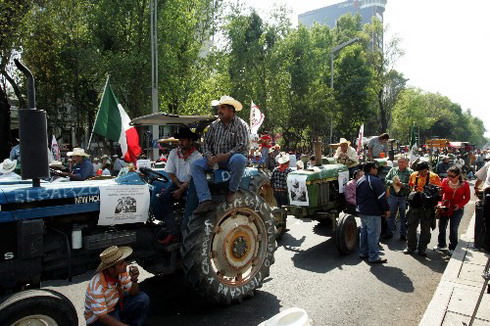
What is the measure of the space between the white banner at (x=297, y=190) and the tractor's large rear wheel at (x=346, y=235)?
0.76 meters

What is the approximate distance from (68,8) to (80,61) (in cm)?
241

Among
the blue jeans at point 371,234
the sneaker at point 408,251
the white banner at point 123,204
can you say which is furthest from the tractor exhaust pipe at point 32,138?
the sneaker at point 408,251

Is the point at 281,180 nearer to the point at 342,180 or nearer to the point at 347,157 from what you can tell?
the point at 342,180

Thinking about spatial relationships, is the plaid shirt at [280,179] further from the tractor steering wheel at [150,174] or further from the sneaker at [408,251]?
the tractor steering wheel at [150,174]

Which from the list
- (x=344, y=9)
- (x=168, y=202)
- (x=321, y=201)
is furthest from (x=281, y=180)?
(x=344, y=9)

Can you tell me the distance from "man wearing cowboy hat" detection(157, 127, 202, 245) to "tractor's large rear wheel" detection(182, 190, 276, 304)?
0.68 m

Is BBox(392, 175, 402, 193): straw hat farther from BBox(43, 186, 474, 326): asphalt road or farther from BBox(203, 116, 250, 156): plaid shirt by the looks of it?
BBox(203, 116, 250, 156): plaid shirt

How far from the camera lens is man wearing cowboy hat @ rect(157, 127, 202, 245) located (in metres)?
5.25

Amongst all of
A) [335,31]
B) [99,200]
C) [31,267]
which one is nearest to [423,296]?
[99,200]

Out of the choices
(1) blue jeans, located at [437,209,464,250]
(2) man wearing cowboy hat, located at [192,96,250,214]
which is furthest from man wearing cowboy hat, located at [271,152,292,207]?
(2) man wearing cowboy hat, located at [192,96,250,214]

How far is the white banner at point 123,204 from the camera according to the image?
13.8 feet

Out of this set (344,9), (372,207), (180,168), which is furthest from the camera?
(344,9)

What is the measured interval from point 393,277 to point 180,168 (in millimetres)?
3698

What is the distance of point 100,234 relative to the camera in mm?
4195
